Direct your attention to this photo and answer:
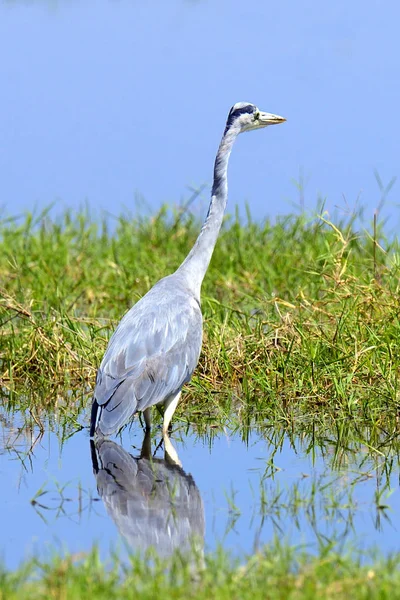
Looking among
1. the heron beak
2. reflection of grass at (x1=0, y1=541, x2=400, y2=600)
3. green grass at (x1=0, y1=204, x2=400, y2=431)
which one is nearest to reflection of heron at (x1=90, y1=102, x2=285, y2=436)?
the heron beak

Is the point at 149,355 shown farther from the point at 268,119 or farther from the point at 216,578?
the point at 216,578

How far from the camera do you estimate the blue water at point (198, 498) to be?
527 centimetres

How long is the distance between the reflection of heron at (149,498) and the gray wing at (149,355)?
0.23 m

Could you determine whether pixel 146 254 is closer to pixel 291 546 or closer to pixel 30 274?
pixel 30 274

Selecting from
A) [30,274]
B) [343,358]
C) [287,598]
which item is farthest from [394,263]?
[287,598]

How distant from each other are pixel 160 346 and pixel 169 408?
0.39 metres

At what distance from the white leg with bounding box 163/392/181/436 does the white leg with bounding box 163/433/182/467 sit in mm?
106

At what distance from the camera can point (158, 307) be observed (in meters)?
7.28

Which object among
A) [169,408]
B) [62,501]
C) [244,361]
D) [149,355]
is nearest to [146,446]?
[169,408]

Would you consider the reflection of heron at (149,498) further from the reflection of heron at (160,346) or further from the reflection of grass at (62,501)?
the reflection of heron at (160,346)

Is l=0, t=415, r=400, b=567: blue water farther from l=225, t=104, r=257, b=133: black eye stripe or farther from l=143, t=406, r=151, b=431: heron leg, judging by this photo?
l=225, t=104, r=257, b=133: black eye stripe

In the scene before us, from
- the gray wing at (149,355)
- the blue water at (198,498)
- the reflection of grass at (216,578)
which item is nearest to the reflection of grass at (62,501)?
the blue water at (198,498)

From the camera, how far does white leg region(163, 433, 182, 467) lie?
6468 mm

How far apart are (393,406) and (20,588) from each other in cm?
327
